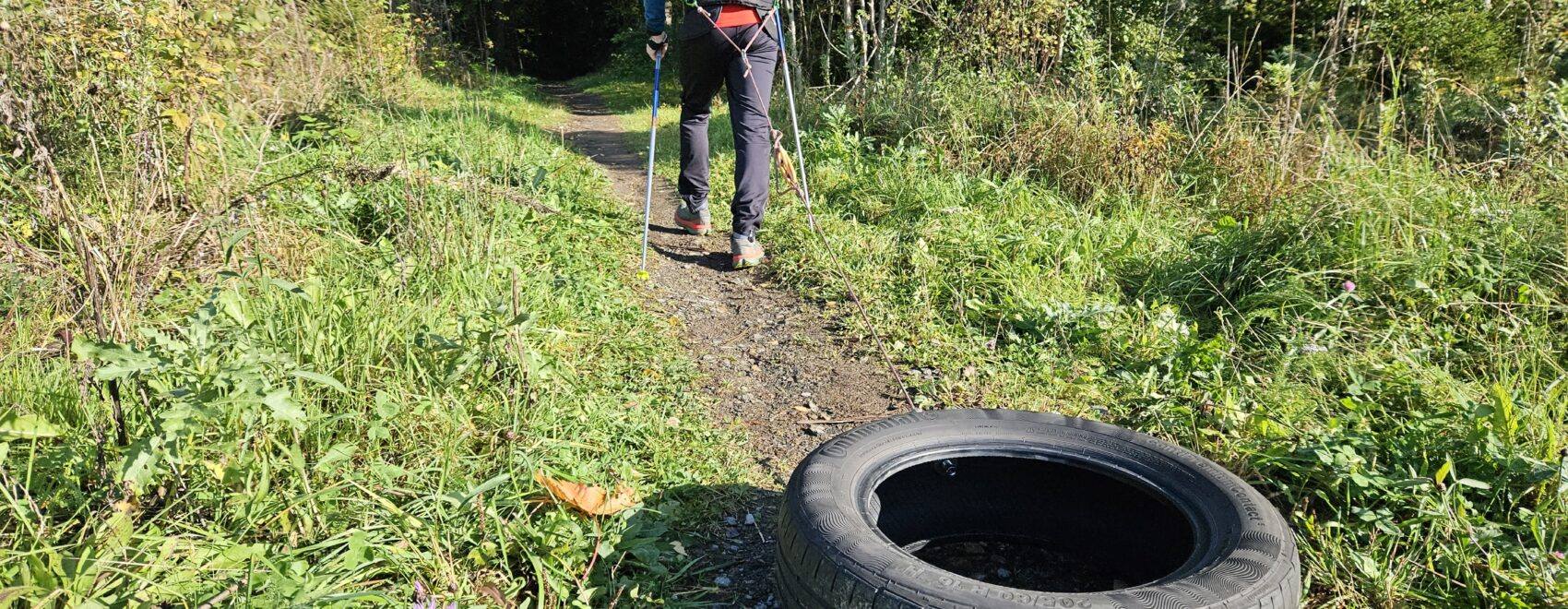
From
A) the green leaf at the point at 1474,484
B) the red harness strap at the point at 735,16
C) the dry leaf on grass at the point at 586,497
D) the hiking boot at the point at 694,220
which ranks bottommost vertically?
the hiking boot at the point at 694,220

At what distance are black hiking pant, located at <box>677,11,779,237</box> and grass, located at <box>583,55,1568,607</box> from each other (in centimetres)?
38

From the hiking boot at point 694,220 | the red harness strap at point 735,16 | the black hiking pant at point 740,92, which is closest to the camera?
the red harness strap at point 735,16

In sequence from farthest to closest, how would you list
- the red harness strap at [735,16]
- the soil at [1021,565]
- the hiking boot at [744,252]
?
the hiking boot at [744,252], the red harness strap at [735,16], the soil at [1021,565]

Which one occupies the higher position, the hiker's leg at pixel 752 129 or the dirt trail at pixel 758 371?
the hiker's leg at pixel 752 129

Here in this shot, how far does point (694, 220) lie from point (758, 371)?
7.39 feet

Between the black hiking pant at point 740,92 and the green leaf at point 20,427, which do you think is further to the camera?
the black hiking pant at point 740,92

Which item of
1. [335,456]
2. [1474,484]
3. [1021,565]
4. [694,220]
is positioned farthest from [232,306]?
[694,220]

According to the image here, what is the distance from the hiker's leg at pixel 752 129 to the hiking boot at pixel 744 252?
0.11 feet

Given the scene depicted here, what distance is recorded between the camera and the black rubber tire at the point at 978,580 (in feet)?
6.07

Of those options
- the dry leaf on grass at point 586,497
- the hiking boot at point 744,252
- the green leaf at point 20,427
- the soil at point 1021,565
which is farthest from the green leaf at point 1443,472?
the hiking boot at point 744,252

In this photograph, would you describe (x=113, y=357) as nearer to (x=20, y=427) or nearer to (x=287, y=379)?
(x=20, y=427)

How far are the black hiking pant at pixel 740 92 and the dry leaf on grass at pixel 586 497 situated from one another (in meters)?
2.77

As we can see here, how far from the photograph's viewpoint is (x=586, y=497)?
2.57 metres

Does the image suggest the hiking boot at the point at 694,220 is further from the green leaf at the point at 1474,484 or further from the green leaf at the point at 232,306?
the green leaf at the point at 1474,484
